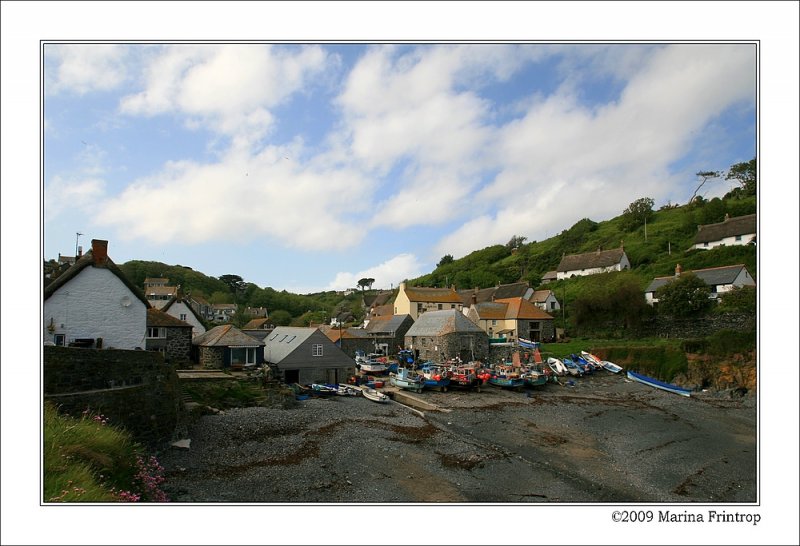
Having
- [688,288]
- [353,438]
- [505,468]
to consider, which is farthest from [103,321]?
[688,288]

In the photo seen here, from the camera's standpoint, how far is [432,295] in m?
56.7

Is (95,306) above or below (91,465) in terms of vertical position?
above

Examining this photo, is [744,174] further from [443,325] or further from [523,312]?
[443,325]

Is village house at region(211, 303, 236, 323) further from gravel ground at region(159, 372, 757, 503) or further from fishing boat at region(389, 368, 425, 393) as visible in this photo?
gravel ground at region(159, 372, 757, 503)

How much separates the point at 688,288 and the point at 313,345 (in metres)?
30.1

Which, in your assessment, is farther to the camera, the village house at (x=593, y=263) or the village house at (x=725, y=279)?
the village house at (x=593, y=263)

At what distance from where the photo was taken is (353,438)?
16.1 m


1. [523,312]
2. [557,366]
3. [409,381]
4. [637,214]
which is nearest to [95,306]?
[409,381]

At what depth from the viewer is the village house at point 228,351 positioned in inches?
1087

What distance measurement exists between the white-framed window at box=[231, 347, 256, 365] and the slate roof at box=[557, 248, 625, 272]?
4904 cm

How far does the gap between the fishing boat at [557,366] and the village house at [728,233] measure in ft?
103

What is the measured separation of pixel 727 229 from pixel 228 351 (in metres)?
56.3

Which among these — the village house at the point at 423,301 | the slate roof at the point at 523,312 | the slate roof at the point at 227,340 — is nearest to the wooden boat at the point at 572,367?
the slate roof at the point at 523,312

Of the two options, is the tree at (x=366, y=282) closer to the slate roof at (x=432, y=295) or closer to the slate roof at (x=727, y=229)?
the slate roof at (x=432, y=295)
